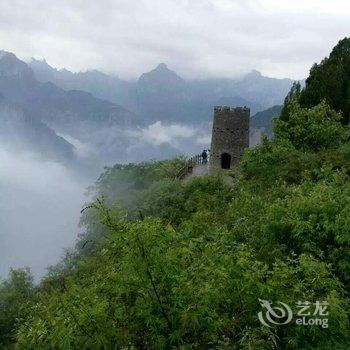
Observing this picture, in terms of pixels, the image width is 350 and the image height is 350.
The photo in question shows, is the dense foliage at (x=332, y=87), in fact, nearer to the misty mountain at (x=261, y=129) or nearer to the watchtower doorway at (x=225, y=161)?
the misty mountain at (x=261, y=129)

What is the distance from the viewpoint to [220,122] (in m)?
39.8

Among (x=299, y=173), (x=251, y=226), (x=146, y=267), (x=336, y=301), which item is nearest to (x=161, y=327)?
(x=146, y=267)

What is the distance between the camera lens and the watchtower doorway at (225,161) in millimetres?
40219

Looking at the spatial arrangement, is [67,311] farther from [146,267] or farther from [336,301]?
[336,301]

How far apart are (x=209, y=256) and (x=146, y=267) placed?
1722mm

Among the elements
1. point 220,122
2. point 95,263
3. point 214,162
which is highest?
point 220,122

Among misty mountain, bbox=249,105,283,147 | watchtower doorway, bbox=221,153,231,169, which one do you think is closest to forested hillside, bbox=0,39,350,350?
misty mountain, bbox=249,105,283,147
